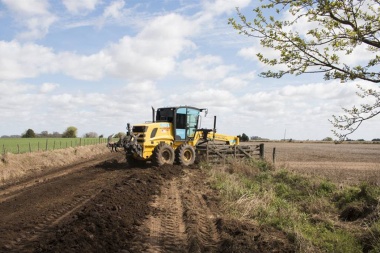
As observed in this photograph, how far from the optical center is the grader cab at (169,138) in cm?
1952

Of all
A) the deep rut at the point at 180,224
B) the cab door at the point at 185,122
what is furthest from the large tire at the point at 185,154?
the deep rut at the point at 180,224

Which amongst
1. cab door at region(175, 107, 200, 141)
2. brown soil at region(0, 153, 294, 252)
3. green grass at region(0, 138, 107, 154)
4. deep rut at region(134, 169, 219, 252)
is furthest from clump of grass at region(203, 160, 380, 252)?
green grass at region(0, 138, 107, 154)

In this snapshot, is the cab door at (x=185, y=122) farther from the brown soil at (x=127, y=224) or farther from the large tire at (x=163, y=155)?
the brown soil at (x=127, y=224)

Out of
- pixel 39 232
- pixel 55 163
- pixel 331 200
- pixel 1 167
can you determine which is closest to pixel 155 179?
pixel 331 200

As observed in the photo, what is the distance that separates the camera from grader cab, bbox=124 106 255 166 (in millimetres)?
19516

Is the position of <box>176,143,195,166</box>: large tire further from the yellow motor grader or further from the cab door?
the cab door

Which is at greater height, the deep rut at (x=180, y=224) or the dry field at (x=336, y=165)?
the dry field at (x=336, y=165)

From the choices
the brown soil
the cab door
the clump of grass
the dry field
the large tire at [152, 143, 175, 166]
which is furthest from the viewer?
the cab door

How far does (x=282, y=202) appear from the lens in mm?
11539

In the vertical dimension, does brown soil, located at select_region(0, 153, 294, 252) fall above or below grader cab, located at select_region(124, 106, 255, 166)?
below

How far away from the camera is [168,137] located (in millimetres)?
20797

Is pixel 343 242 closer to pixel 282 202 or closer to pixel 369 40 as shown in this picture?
pixel 282 202

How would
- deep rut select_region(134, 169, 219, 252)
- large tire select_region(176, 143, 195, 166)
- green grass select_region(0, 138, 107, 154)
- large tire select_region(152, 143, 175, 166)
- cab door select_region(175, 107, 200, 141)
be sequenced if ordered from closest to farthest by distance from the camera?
deep rut select_region(134, 169, 219, 252)
large tire select_region(152, 143, 175, 166)
large tire select_region(176, 143, 195, 166)
cab door select_region(175, 107, 200, 141)
green grass select_region(0, 138, 107, 154)

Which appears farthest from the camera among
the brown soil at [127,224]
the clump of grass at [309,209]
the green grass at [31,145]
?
the green grass at [31,145]
